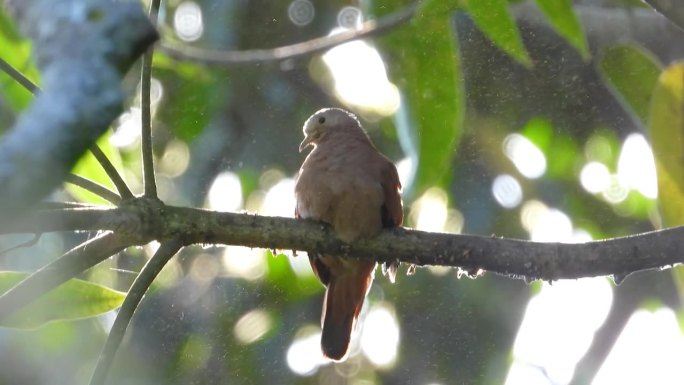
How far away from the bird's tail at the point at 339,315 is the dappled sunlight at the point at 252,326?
1.60 metres

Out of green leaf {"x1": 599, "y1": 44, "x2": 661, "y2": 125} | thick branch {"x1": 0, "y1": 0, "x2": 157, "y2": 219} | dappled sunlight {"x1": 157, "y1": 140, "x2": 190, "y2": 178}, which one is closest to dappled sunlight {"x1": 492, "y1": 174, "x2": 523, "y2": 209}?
dappled sunlight {"x1": 157, "y1": 140, "x2": 190, "y2": 178}

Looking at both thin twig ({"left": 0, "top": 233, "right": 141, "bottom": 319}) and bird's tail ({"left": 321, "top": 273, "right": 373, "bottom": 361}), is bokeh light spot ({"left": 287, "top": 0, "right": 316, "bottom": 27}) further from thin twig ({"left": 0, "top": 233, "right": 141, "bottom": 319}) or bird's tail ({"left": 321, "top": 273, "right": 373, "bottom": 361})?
thin twig ({"left": 0, "top": 233, "right": 141, "bottom": 319})

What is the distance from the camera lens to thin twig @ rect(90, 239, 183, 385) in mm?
1712

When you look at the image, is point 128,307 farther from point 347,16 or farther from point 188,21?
point 188,21

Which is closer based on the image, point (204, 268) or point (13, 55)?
point (13, 55)

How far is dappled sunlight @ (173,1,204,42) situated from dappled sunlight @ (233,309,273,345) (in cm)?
160

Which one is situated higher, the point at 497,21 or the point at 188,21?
the point at 497,21

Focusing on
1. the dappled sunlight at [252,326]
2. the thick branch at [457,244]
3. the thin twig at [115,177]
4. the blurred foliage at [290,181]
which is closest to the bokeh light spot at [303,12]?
the blurred foliage at [290,181]

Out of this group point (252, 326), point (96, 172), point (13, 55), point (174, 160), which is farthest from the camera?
point (174, 160)

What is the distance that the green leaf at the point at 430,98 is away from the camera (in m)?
2.58

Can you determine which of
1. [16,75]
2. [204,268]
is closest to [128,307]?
[16,75]

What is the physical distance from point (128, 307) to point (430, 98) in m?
1.22

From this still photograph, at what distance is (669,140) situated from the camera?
234 centimetres

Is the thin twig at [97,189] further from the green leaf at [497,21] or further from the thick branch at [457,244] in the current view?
the green leaf at [497,21]
